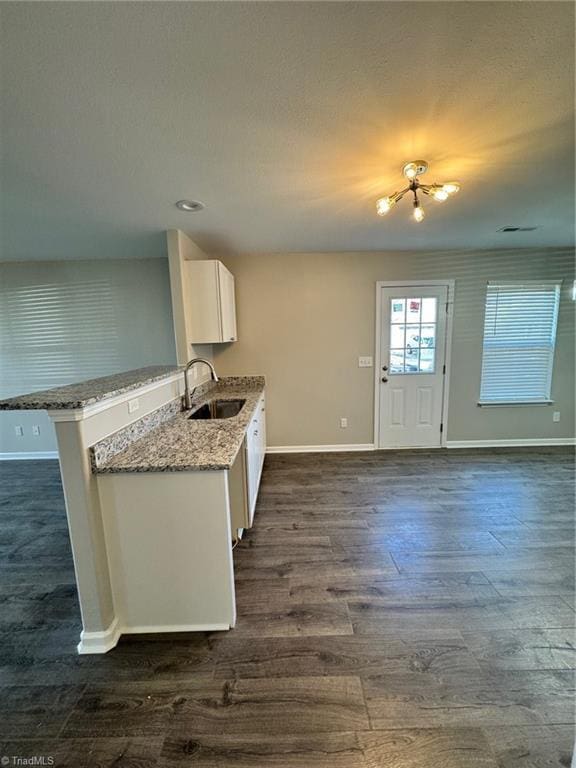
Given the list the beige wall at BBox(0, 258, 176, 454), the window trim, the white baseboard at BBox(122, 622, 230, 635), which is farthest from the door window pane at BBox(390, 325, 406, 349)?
the white baseboard at BBox(122, 622, 230, 635)

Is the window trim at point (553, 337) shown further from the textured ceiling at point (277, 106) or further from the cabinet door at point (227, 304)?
the cabinet door at point (227, 304)

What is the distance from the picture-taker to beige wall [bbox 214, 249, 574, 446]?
10.9 ft

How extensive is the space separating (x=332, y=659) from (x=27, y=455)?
4257 millimetres

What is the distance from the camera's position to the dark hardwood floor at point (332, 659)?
39.8 inches

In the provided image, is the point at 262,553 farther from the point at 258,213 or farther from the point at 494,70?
the point at 494,70

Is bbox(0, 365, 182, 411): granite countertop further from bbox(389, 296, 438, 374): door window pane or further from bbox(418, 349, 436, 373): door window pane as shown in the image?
bbox(418, 349, 436, 373): door window pane

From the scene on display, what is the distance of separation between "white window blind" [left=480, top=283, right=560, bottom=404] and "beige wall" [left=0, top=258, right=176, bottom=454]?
159 inches

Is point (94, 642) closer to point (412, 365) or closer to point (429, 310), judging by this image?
point (412, 365)

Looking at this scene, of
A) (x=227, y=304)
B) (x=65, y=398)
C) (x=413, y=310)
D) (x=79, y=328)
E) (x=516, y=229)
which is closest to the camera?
(x=65, y=398)

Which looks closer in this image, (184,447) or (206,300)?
(184,447)

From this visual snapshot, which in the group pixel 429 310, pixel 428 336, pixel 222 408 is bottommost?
pixel 222 408

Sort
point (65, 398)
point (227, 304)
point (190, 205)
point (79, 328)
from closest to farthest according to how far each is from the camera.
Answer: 1. point (65, 398)
2. point (190, 205)
3. point (227, 304)
4. point (79, 328)

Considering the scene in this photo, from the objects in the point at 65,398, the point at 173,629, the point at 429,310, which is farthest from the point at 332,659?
the point at 429,310

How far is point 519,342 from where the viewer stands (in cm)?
348
